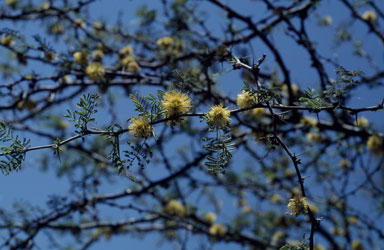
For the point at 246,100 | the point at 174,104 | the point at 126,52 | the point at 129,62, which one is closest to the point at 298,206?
the point at 246,100

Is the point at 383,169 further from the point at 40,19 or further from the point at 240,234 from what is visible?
the point at 40,19

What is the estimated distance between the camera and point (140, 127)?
1175 millimetres

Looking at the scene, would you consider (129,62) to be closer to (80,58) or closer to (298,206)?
(80,58)

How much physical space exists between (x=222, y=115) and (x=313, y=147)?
8.42ft

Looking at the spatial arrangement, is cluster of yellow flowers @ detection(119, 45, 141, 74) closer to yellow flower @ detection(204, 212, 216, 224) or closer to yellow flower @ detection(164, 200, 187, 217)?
yellow flower @ detection(164, 200, 187, 217)

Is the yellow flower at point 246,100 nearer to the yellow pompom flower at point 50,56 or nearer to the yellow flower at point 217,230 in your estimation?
the yellow pompom flower at point 50,56

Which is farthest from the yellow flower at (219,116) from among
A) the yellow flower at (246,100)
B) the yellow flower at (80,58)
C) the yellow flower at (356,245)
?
the yellow flower at (356,245)

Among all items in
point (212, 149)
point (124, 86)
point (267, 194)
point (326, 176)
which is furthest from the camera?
point (267, 194)

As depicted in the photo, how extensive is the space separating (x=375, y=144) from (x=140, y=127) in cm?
255

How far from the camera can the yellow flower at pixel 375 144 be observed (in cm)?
298

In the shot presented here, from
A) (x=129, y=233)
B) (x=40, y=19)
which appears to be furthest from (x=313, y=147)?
(x=40, y=19)

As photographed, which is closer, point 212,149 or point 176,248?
point 212,149

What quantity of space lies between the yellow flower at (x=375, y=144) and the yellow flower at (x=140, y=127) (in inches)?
98.2

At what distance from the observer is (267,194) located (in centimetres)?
439
